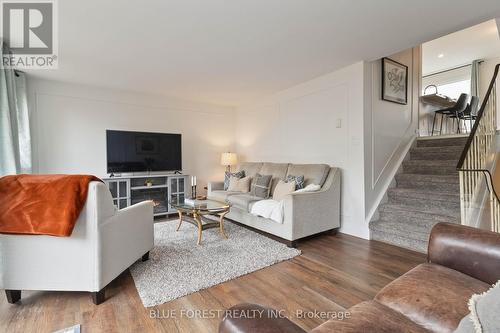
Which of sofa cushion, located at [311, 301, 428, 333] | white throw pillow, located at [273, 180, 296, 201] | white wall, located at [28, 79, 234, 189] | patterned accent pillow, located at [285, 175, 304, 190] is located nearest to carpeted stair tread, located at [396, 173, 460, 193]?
patterned accent pillow, located at [285, 175, 304, 190]

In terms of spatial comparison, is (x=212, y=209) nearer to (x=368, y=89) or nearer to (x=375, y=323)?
(x=375, y=323)

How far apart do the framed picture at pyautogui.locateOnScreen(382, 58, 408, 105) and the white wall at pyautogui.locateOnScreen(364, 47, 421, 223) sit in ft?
0.21

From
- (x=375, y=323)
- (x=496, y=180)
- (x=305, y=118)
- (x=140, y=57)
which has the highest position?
(x=140, y=57)

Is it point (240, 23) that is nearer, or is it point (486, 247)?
point (486, 247)

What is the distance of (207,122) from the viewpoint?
17.6 ft

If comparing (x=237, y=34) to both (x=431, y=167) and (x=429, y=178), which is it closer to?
(x=429, y=178)

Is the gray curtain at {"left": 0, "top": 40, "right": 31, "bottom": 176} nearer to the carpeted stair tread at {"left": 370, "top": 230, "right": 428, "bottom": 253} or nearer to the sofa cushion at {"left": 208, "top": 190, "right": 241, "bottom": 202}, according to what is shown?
the sofa cushion at {"left": 208, "top": 190, "right": 241, "bottom": 202}

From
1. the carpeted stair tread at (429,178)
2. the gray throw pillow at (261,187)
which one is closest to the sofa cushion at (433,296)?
the carpeted stair tread at (429,178)

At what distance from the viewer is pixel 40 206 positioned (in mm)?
1674

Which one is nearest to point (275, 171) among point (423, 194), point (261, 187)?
point (261, 187)

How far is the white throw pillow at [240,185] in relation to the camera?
4.25 metres

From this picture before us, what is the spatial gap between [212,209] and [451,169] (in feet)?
11.0

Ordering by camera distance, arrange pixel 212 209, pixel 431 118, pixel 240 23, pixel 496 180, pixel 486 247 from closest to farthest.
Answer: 1. pixel 486 247
2. pixel 240 23
3. pixel 212 209
4. pixel 496 180
5. pixel 431 118

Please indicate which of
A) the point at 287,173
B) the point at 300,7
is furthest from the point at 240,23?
the point at 287,173
